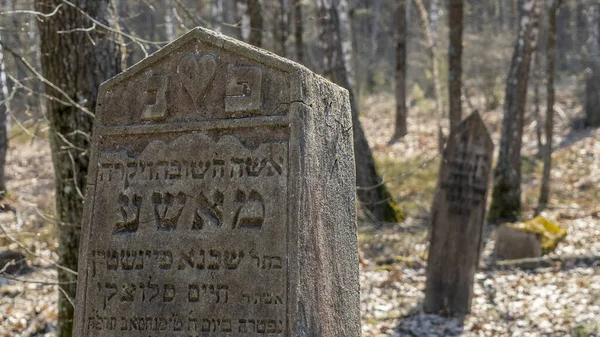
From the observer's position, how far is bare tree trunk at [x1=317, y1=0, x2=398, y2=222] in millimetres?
11117

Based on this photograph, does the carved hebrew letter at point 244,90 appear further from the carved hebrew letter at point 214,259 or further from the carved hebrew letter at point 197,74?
the carved hebrew letter at point 214,259

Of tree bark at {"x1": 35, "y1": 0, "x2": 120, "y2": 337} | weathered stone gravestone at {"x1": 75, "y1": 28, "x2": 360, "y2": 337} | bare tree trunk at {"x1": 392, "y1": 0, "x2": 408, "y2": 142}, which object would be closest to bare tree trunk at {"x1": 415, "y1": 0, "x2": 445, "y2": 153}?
bare tree trunk at {"x1": 392, "y1": 0, "x2": 408, "y2": 142}

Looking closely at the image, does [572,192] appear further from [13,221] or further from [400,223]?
[13,221]

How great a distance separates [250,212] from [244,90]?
569 mm

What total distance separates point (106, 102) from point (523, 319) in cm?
481

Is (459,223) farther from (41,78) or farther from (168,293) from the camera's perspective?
(168,293)

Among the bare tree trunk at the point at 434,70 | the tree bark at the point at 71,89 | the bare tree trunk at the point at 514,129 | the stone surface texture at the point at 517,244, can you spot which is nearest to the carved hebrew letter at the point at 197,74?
the tree bark at the point at 71,89

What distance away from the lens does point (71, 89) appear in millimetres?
5723

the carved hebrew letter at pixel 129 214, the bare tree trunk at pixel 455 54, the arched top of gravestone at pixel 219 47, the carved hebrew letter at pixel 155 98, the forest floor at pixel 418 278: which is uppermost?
the bare tree trunk at pixel 455 54

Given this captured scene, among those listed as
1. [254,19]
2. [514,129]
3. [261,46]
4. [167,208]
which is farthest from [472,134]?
[514,129]

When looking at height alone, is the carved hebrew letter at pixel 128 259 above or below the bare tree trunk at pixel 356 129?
below

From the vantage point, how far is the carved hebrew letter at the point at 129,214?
142 inches

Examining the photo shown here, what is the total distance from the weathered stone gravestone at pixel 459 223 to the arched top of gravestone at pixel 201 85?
Result: 13.5 feet

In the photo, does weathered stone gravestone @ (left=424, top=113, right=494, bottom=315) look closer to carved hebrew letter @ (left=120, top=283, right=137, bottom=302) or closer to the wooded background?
the wooded background
